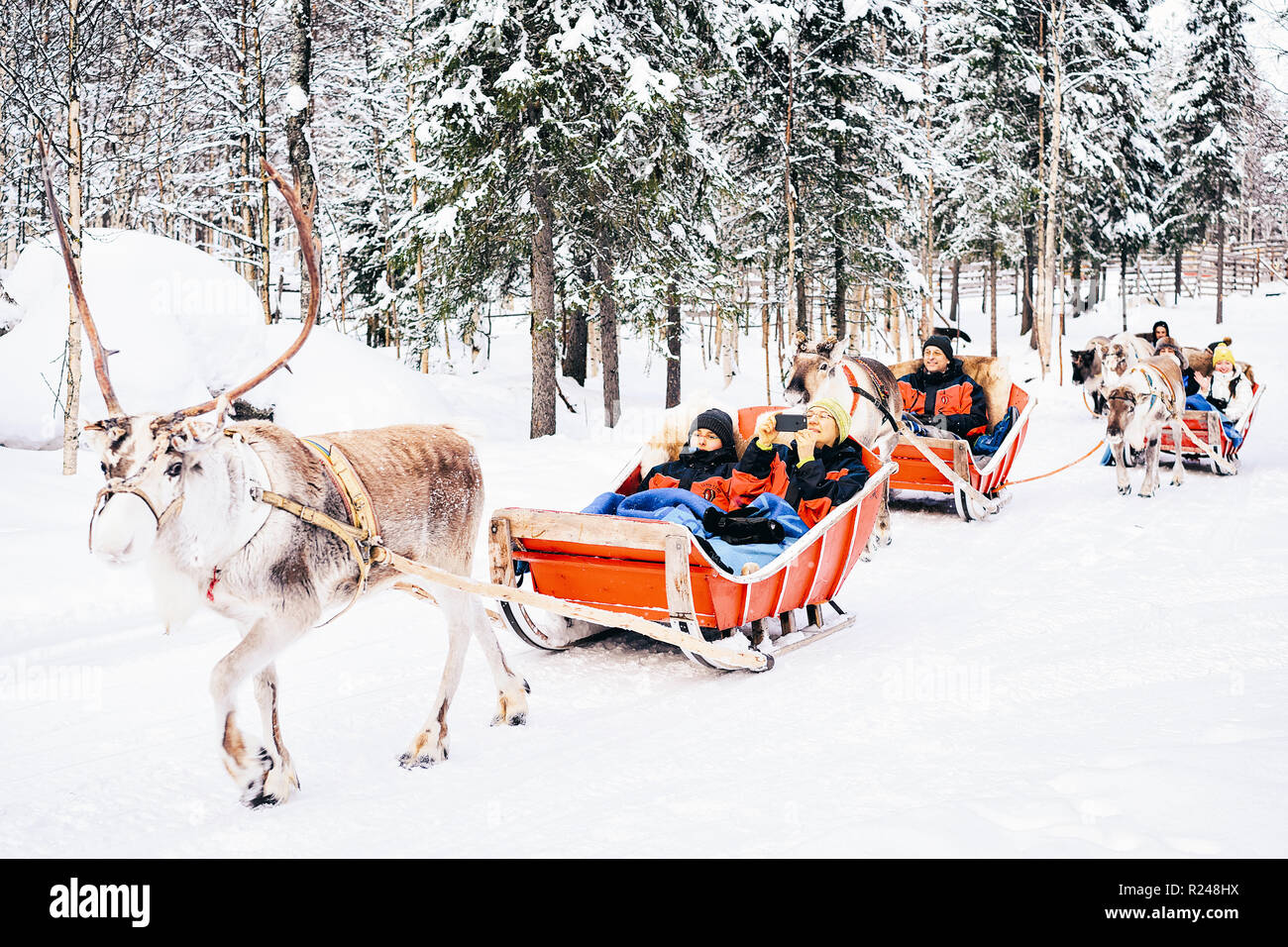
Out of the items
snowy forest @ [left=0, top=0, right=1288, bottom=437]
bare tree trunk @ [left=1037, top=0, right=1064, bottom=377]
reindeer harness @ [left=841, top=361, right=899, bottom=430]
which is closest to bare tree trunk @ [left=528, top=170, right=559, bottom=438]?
snowy forest @ [left=0, top=0, right=1288, bottom=437]

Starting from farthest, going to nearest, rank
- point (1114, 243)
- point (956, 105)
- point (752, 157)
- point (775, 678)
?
point (1114, 243), point (956, 105), point (752, 157), point (775, 678)

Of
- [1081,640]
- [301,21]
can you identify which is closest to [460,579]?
[1081,640]

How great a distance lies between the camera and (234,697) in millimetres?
3605

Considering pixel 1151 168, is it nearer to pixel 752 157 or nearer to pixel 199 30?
pixel 752 157

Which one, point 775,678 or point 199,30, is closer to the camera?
point 775,678

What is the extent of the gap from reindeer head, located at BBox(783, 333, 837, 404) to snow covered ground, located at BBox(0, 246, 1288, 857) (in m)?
1.73

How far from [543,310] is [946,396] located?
5.92m

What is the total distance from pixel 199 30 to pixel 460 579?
61.5ft

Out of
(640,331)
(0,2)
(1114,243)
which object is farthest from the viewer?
(1114,243)

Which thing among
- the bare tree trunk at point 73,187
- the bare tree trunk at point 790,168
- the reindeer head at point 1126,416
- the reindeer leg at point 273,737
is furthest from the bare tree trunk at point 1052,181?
the reindeer leg at point 273,737

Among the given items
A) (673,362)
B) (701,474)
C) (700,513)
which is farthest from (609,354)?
(700,513)

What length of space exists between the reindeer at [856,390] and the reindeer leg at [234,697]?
6.25 metres

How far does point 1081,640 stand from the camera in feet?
19.6

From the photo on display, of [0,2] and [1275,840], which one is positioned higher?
[0,2]
